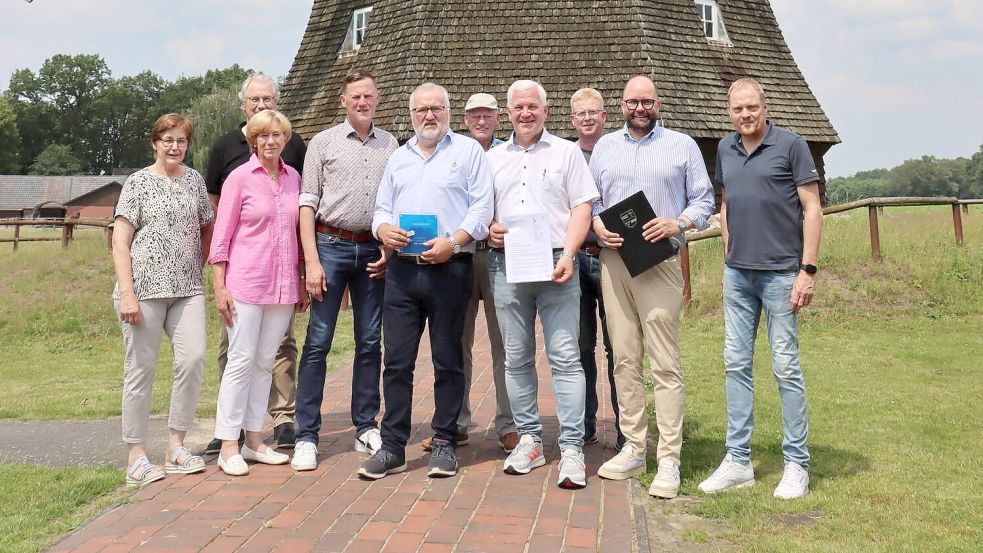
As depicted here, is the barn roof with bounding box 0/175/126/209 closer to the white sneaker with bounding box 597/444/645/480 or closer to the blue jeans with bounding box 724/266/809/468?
the white sneaker with bounding box 597/444/645/480

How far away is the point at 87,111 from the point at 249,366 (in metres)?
99.1

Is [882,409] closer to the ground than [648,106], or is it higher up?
closer to the ground

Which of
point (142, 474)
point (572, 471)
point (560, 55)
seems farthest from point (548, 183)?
point (560, 55)

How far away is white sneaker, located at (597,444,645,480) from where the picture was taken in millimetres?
4734

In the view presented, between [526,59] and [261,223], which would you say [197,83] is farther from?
[261,223]

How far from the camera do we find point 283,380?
5656 mm

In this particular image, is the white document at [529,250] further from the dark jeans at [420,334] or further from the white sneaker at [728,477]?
the white sneaker at [728,477]

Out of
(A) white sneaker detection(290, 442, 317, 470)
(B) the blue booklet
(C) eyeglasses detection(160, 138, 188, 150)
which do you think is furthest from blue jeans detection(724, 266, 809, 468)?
(C) eyeglasses detection(160, 138, 188, 150)

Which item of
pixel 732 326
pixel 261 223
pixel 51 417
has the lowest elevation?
pixel 51 417

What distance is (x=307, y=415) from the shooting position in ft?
16.8

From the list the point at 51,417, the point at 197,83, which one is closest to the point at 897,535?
the point at 51,417

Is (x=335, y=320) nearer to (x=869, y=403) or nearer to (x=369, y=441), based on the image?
(x=369, y=441)

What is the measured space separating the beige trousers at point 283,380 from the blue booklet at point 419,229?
129 centimetres

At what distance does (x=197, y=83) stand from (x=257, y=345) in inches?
3897
